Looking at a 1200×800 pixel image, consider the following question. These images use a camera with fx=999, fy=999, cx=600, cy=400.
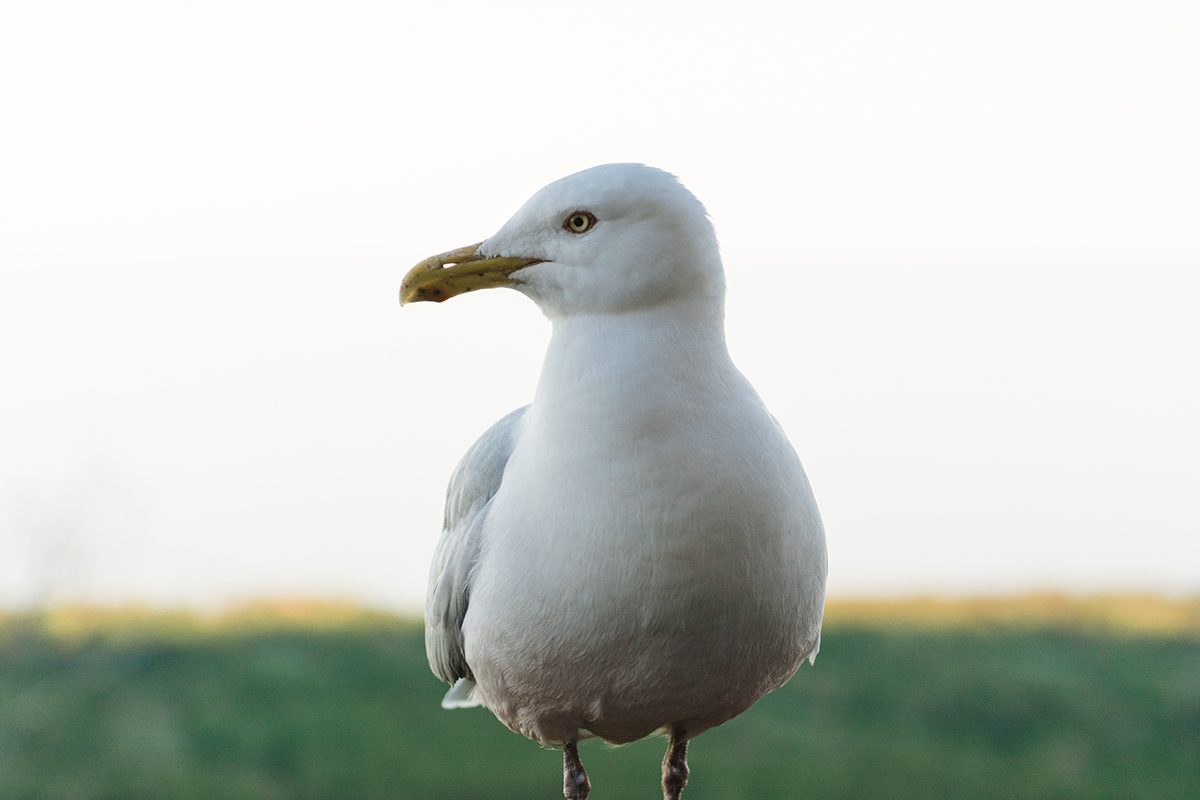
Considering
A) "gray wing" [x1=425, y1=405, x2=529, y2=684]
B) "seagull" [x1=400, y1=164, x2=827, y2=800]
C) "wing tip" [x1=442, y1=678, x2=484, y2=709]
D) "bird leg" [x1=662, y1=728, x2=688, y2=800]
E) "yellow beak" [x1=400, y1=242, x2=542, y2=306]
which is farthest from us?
"wing tip" [x1=442, y1=678, x2=484, y2=709]

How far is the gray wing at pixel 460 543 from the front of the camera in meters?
2.06

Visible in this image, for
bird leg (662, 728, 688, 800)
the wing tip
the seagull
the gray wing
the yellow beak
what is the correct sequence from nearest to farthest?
the seagull < the yellow beak < the gray wing < bird leg (662, 728, 688, 800) < the wing tip

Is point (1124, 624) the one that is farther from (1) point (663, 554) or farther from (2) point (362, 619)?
(1) point (663, 554)

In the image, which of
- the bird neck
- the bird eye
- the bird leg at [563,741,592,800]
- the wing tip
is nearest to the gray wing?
the wing tip

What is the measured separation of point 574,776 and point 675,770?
0.81 feet

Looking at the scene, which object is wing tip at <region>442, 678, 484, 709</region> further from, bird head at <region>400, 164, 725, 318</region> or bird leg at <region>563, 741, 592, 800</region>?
bird head at <region>400, 164, 725, 318</region>

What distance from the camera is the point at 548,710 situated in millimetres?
1976

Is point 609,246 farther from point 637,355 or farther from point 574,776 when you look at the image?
point 574,776

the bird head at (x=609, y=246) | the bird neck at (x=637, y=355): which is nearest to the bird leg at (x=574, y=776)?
the bird neck at (x=637, y=355)

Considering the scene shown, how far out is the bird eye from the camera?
175 cm

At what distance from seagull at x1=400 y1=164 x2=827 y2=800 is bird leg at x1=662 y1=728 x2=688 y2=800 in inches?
11.2

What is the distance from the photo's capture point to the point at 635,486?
67.3 inches

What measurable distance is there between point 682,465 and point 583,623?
0.34 meters

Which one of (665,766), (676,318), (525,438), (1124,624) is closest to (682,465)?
(676,318)
